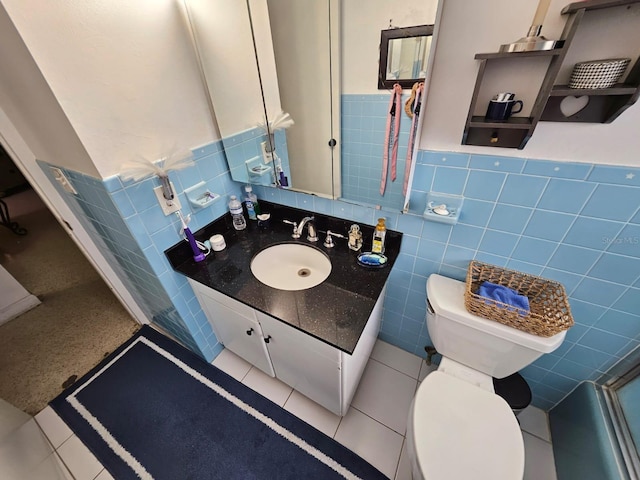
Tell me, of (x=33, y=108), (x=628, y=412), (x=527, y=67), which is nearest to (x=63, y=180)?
(x=33, y=108)

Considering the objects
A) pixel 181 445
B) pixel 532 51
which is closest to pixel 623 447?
pixel 532 51

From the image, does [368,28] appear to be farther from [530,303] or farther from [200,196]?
[530,303]

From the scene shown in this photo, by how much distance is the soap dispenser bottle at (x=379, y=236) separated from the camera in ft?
3.56

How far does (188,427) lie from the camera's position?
130 centimetres

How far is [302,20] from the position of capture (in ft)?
3.09

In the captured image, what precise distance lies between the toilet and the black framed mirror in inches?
32.0

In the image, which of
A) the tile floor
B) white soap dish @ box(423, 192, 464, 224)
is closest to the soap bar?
white soap dish @ box(423, 192, 464, 224)

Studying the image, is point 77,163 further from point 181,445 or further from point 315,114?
point 181,445

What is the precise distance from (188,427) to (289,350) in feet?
2.58

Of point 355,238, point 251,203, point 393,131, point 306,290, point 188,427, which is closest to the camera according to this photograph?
point 393,131

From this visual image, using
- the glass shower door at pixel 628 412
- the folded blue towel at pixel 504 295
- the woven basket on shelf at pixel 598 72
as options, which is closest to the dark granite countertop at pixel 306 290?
the folded blue towel at pixel 504 295

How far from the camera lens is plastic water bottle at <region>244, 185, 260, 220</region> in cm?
141

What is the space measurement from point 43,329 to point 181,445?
1539 mm

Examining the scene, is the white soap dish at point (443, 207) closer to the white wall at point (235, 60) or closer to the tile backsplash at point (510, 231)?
the tile backsplash at point (510, 231)
